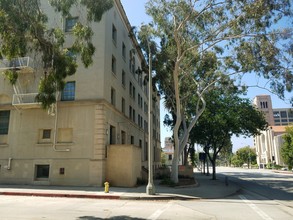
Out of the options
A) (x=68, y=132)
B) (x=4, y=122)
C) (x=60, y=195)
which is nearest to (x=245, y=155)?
(x=68, y=132)

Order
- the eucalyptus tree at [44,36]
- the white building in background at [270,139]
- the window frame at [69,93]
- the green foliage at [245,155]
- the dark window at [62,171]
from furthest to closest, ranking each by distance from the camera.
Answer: the green foliage at [245,155]
the white building in background at [270,139]
the window frame at [69,93]
the dark window at [62,171]
the eucalyptus tree at [44,36]

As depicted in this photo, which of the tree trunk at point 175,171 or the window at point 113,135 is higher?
the window at point 113,135

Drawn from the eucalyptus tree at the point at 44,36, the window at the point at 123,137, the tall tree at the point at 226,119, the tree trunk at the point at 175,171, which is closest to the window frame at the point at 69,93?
the window at the point at 123,137

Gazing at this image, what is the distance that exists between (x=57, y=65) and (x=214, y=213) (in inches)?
324

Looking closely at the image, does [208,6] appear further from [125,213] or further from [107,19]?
[125,213]

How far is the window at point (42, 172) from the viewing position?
22109 mm

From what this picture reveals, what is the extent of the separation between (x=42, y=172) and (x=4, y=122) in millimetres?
5489

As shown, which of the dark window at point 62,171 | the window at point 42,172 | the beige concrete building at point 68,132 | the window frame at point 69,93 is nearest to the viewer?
the beige concrete building at point 68,132

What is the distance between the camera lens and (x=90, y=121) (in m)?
21.8

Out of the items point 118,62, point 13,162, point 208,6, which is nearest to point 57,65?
point 208,6

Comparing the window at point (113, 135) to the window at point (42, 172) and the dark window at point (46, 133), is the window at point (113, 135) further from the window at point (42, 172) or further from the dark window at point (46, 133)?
the window at point (42, 172)

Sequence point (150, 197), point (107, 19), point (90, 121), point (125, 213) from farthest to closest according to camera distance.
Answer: point (107, 19)
point (90, 121)
point (150, 197)
point (125, 213)

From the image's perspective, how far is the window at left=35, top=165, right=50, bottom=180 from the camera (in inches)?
870

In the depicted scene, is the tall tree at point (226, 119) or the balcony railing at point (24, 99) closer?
the balcony railing at point (24, 99)
